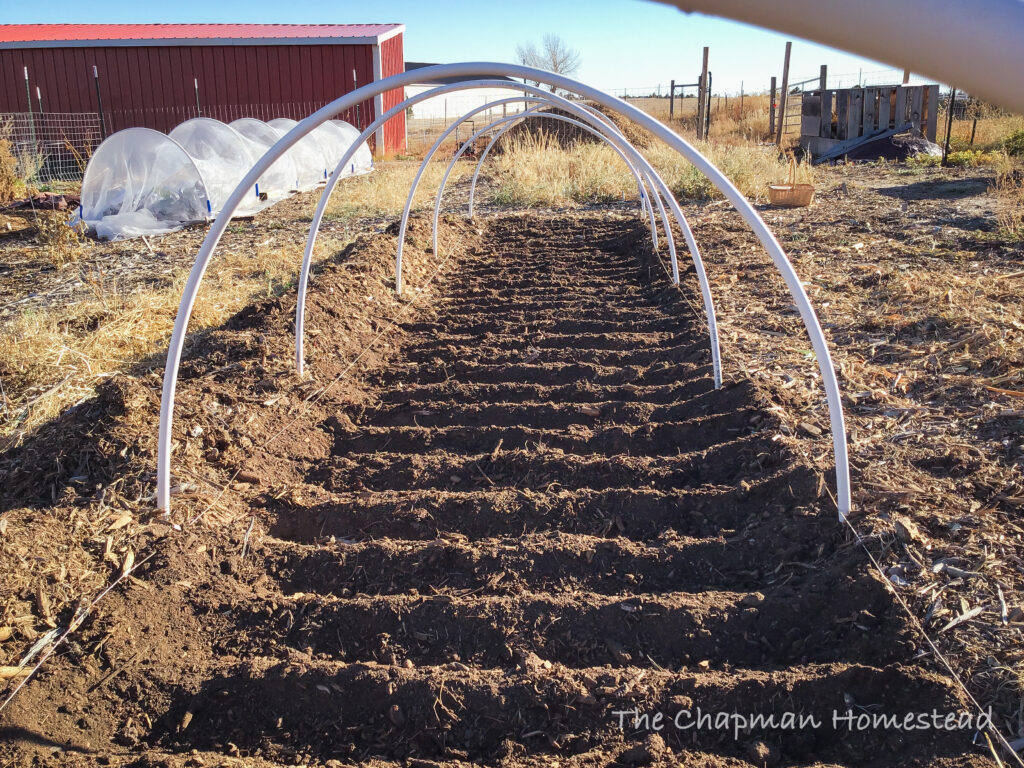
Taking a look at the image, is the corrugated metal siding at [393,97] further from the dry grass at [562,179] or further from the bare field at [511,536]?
the bare field at [511,536]

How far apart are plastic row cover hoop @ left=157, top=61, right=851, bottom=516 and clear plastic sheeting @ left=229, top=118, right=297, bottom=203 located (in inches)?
342

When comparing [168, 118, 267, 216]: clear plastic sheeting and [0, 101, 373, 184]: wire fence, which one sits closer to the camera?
[168, 118, 267, 216]: clear plastic sheeting

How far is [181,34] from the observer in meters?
19.8

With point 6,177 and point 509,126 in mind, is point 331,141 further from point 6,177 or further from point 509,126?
point 509,126

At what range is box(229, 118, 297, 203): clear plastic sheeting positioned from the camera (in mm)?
11203

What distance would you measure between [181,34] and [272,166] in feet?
38.4

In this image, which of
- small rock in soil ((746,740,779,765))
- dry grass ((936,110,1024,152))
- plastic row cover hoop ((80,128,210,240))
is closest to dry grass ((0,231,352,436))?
plastic row cover hoop ((80,128,210,240))

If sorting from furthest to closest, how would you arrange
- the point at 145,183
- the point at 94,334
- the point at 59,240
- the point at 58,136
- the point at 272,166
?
the point at 58,136 → the point at 272,166 → the point at 145,183 → the point at 59,240 → the point at 94,334

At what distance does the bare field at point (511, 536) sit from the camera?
2072mm

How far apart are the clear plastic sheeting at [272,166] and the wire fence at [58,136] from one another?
203 inches

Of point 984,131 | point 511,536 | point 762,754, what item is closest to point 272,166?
point 511,536

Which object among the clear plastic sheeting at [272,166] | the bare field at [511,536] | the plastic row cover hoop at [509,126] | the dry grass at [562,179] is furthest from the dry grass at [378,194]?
the bare field at [511,536]

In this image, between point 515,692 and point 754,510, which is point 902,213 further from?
point 515,692

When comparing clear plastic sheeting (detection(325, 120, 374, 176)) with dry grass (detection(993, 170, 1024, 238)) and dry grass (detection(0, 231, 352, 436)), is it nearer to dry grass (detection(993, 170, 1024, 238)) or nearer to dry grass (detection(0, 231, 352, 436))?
dry grass (detection(0, 231, 352, 436))
